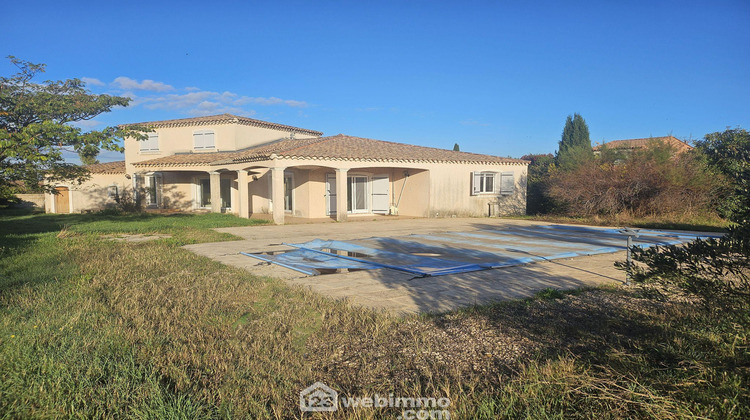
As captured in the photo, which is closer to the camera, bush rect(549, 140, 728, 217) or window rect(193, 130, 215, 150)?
bush rect(549, 140, 728, 217)

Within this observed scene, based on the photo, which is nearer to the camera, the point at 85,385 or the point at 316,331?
the point at 85,385

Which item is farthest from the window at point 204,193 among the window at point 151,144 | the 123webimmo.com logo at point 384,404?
the 123webimmo.com logo at point 384,404

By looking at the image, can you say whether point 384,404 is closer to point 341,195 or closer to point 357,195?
point 341,195

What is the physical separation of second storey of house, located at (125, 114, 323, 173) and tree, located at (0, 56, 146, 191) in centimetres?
384

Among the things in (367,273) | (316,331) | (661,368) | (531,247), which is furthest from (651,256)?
(531,247)

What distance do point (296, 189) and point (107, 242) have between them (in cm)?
925

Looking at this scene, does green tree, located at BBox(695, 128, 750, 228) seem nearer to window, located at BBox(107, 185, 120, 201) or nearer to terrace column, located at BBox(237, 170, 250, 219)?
terrace column, located at BBox(237, 170, 250, 219)

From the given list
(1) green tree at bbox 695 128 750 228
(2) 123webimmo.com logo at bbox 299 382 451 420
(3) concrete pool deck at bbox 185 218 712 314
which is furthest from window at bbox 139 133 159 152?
(1) green tree at bbox 695 128 750 228

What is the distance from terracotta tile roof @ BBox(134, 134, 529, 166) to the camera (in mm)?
16422

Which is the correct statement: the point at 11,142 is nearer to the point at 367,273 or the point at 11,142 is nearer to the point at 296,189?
the point at 367,273

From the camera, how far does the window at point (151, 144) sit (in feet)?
77.7

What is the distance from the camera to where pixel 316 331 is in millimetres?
3955

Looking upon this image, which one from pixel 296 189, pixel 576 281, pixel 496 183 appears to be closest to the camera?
pixel 576 281

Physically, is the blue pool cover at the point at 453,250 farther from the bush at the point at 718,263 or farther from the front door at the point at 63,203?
the front door at the point at 63,203
